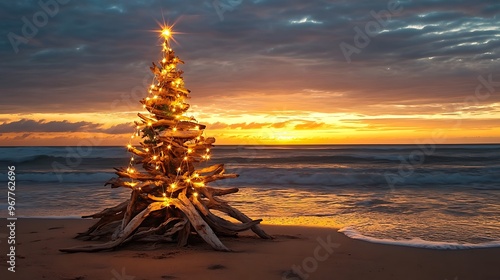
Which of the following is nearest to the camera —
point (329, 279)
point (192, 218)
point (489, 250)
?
point (329, 279)

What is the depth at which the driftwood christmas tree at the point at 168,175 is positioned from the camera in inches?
268

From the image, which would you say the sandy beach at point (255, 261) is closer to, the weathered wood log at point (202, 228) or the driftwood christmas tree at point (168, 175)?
the weathered wood log at point (202, 228)

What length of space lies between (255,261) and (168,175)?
2.04 metres

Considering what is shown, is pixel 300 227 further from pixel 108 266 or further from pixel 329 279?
pixel 108 266

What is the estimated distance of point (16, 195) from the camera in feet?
49.7

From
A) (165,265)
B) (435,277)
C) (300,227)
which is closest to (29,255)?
(165,265)

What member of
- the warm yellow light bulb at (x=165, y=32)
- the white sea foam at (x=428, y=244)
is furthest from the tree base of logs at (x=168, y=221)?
the warm yellow light bulb at (x=165, y=32)

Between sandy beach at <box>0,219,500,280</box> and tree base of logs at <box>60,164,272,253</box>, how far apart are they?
0.15m

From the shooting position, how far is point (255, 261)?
19.5ft

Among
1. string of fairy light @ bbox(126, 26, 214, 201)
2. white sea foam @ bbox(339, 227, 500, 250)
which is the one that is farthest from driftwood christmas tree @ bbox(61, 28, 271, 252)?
white sea foam @ bbox(339, 227, 500, 250)

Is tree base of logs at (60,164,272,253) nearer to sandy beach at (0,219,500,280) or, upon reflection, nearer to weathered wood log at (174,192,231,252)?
weathered wood log at (174,192,231,252)

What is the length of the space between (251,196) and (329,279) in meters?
9.23

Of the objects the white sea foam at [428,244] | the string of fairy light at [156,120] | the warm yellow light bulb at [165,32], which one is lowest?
the white sea foam at [428,244]

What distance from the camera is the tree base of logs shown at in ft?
21.1
